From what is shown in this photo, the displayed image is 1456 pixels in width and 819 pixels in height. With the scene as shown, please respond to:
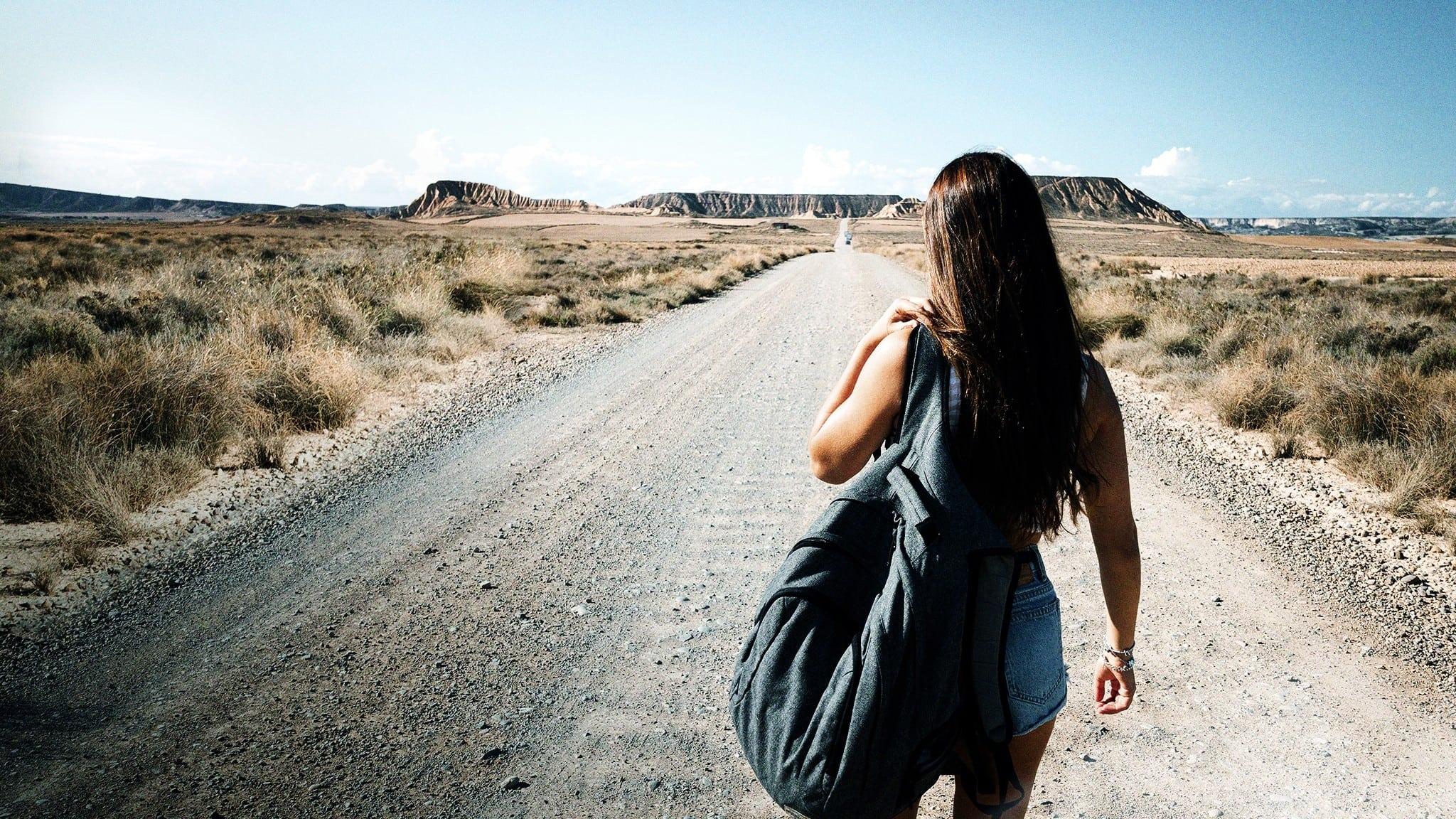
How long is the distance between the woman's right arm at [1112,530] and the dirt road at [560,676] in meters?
1.13

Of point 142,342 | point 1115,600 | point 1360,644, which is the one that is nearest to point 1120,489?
point 1115,600

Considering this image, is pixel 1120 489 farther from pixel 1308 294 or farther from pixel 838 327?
pixel 1308 294

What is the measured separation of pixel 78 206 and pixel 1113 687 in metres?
238

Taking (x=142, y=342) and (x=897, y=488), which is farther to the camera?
(x=142, y=342)

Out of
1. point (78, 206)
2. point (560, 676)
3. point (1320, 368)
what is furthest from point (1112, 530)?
point (78, 206)

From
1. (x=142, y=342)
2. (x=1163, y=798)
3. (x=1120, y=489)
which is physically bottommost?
(x=1163, y=798)

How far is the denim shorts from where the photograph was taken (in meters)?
1.38

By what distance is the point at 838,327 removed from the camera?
13188 mm

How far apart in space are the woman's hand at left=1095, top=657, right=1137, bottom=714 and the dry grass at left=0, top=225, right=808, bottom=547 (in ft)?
16.4

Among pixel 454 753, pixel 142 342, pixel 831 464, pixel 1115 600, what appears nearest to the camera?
pixel 831 464

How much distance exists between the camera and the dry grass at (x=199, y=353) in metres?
4.98

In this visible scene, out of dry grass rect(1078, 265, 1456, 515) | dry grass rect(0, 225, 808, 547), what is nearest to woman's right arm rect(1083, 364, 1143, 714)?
dry grass rect(1078, 265, 1456, 515)

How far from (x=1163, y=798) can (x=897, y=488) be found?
2239 millimetres

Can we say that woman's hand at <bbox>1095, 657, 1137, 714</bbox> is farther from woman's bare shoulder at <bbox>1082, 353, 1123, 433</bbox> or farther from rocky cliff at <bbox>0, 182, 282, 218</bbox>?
rocky cliff at <bbox>0, 182, 282, 218</bbox>
